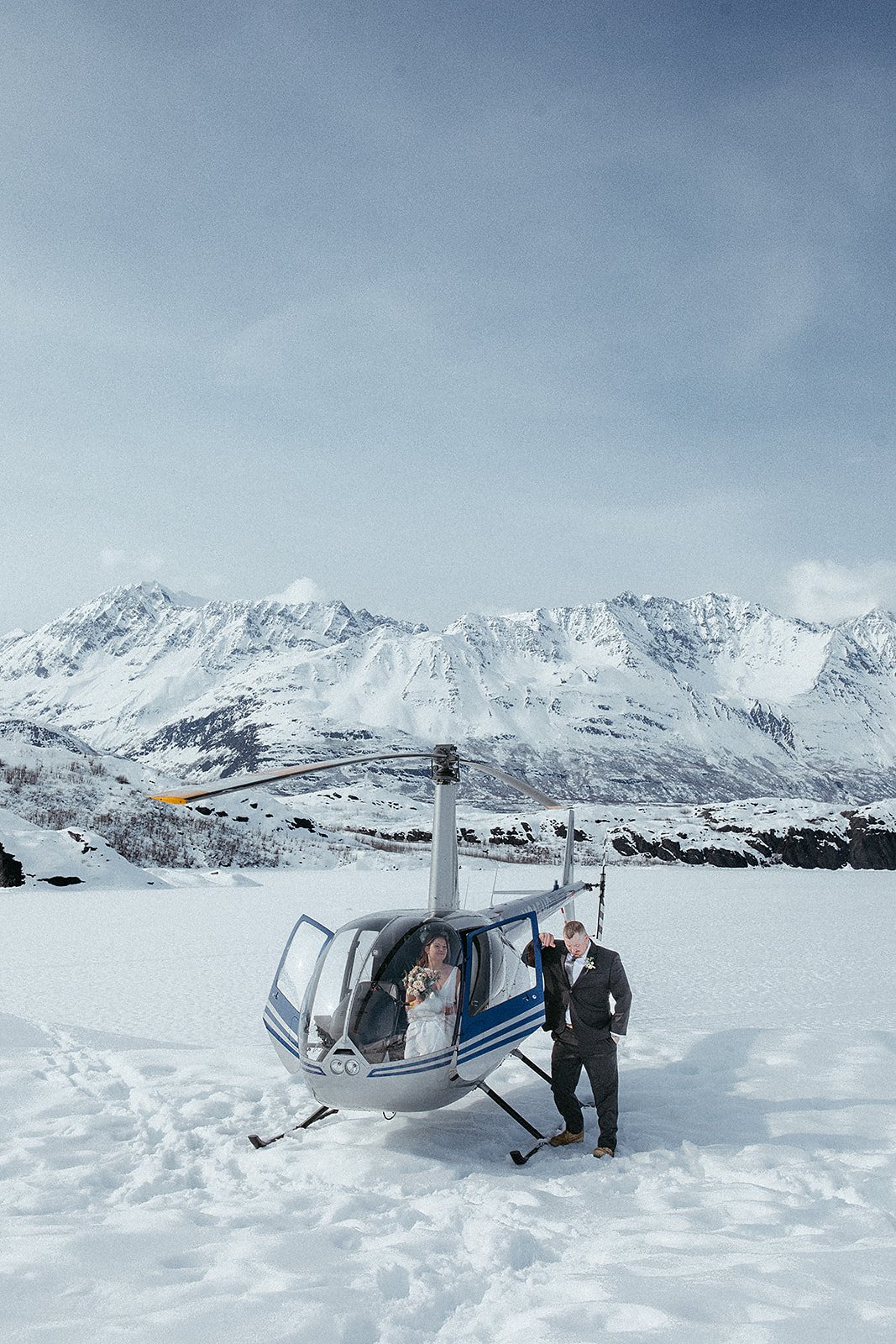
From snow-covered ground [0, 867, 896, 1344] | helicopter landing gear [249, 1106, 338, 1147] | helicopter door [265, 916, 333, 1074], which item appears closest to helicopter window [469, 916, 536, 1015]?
snow-covered ground [0, 867, 896, 1344]

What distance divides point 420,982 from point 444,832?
2039mm

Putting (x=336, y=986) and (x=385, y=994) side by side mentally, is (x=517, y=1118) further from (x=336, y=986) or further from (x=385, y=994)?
(x=336, y=986)

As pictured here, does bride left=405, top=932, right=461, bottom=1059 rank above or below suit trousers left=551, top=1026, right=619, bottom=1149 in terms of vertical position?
above

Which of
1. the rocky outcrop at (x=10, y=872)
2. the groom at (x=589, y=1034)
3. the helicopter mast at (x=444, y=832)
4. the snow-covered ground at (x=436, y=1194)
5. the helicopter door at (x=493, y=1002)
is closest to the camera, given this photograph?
the snow-covered ground at (x=436, y=1194)

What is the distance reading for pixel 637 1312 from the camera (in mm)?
4352

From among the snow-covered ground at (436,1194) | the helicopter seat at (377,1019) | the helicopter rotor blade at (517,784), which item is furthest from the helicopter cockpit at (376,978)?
the helicopter rotor blade at (517,784)

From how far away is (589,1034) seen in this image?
7.18m

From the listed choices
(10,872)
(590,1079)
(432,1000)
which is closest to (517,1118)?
(590,1079)

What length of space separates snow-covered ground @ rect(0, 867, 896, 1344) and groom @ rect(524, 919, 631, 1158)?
14.1 inches

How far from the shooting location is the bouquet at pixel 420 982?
22.3 ft

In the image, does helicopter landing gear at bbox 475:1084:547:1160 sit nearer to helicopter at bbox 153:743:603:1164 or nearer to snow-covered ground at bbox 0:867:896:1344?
helicopter at bbox 153:743:603:1164

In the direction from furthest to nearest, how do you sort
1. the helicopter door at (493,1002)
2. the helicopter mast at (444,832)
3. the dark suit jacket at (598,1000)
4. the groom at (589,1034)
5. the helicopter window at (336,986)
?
the helicopter mast at (444,832), the dark suit jacket at (598,1000), the groom at (589,1034), the helicopter door at (493,1002), the helicopter window at (336,986)

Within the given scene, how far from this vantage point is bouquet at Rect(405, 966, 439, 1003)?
679cm

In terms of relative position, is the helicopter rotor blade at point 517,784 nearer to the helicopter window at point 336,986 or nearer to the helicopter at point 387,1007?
the helicopter at point 387,1007
